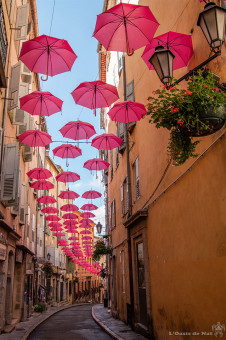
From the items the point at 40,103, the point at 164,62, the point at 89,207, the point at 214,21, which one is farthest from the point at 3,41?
the point at 89,207

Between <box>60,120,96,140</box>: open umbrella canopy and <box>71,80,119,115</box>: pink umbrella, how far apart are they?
8.81ft

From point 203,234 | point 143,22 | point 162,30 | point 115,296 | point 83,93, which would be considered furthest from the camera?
point 115,296

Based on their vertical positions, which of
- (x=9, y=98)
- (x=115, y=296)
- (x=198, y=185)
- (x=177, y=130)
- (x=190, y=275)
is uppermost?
(x=9, y=98)

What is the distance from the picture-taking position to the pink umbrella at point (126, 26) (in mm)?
7863

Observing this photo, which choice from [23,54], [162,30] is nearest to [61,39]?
[23,54]

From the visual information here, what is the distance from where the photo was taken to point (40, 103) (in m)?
11.5

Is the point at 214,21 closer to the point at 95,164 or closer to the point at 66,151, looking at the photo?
the point at 66,151

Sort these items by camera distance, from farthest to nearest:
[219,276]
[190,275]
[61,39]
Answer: [61,39] → [190,275] → [219,276]

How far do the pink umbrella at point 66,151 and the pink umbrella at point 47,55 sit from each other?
6515mm

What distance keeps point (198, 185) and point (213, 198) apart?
2.68 feet

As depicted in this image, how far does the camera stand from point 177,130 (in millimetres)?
5406

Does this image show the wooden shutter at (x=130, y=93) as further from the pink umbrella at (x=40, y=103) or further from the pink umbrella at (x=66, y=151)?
the pink umbrella at (x=40, y=103)

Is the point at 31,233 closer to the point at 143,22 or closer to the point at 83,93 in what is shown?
the point at 83,93

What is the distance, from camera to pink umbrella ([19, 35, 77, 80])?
8.88m
